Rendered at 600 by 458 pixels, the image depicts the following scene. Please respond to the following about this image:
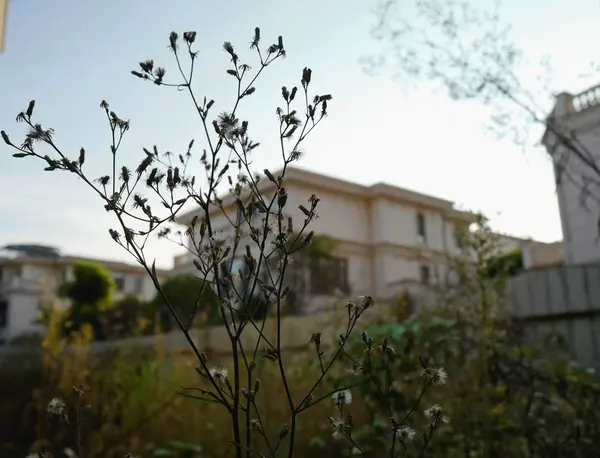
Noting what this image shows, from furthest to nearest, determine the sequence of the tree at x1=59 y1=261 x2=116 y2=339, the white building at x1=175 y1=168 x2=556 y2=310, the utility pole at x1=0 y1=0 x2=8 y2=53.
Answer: the tree at x1=59 y1=261 x2=116 y2=339, the white building at x1=175 y1=168 x2=556 y2=310, the utility pole at x1=0 y1=0 x2=8 y2=53

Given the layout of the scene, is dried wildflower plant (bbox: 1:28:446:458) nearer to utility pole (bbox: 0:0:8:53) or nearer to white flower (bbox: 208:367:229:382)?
white flower (bbox: 208:367:229:382)

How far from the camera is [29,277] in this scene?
27.5m

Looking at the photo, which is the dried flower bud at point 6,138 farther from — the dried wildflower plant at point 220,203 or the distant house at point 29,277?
the distant house at point 29,277

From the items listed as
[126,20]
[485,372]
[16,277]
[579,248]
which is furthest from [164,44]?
[16,277]

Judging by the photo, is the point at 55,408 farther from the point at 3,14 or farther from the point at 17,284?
the point at 17,284

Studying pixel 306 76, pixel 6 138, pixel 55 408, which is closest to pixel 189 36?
pixel 306 76

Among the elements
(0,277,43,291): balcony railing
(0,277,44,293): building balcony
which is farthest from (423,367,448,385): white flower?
(0,277,43,291): balcony railing

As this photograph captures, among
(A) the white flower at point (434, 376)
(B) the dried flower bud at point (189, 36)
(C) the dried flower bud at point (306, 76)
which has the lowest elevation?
(A) the white flower at point (434, 376)

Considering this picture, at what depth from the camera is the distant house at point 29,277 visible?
25344 mm

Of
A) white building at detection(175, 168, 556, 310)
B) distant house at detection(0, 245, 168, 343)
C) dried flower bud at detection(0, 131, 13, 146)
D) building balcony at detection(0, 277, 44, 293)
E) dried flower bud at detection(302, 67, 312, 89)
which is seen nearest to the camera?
dried flower bud at detection(0, 131, 13, 146)

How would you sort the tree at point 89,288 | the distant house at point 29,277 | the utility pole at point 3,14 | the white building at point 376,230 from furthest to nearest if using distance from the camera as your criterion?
the distant house at point 29,277, the tree at point 89,288, the white building at point 376,230, the utility pole at point 3,14

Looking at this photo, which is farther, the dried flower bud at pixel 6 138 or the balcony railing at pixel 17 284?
the balcony railing at pixel 17 284

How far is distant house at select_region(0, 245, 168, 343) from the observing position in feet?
83.1

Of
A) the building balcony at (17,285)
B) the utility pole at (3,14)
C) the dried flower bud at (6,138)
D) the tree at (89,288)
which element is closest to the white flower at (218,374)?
the dried flower bud at (6,138)
